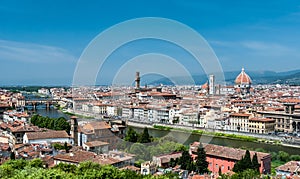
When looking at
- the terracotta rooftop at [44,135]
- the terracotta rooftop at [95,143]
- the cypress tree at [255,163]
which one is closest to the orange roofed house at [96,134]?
the terracotta rooftop at [95,143]

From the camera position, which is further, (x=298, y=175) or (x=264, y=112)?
(x=264, y=112)

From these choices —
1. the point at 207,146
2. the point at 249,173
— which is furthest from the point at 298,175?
the point at 207,146

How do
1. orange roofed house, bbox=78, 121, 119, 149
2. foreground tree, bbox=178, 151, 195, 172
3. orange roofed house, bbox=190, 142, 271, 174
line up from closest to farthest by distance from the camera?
foreground tree, bbox=178, 151, 195, 172, orange roofed house, bbox=190, 142, 271, 174, orange roofed house, bbox=78, 121, 119, 149

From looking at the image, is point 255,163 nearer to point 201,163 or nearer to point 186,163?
point 201,163

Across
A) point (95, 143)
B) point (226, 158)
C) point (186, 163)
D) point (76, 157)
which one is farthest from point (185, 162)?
point (95, 143)

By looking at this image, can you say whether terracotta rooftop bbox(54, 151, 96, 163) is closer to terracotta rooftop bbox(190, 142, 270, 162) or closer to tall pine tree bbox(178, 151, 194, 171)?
Answer: tall pine tree bbox(178, 151, 194, 171)

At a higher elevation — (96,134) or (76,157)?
(96,134)

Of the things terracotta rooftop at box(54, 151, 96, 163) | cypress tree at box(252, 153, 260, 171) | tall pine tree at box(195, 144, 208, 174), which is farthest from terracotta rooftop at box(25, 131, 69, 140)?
cypress tree at box(252, 153, 260, 171)

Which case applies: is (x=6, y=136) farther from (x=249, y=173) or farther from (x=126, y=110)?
(x=126, y=110)

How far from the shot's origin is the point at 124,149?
8383mm

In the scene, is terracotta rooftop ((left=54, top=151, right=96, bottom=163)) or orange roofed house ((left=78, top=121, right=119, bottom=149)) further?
orange roofed house ((left=78, top=121, right=119, bottom=149))

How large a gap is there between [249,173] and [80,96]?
1859 centimetres

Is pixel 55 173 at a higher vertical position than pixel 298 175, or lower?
higher

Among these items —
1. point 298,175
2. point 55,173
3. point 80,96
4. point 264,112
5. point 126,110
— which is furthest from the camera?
point 80,96
